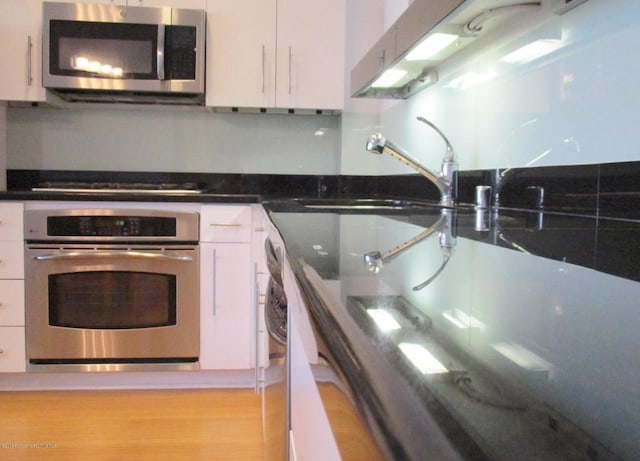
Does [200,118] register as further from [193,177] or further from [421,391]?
[421,391]

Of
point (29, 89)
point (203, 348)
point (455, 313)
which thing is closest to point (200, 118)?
point (29, 89)

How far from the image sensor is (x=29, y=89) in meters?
2.72

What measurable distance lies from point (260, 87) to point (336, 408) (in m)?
2.63

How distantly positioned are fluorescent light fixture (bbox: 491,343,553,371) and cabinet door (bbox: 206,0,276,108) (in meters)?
2.68

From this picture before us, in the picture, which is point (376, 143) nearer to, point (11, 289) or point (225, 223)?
point (225, 223)

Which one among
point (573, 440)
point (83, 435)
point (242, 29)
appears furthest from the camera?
point (242, 29)

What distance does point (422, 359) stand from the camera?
28 centimetres

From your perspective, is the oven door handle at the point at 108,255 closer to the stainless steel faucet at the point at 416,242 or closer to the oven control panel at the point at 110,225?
the oven control panel at the point at 110,225

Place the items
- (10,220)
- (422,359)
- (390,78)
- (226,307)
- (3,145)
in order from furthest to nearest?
(3,145) < (226,307) < (10,220) < (390,78) < (422,359)

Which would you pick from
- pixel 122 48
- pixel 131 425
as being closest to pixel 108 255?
pixel 131 425

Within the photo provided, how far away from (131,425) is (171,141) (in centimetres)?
156

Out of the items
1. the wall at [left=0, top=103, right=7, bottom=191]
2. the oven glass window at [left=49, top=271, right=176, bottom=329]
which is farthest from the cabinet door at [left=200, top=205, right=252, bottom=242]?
the wall at [left=0, top=103, right=7, bottom=191]

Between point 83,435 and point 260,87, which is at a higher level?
point 260,87

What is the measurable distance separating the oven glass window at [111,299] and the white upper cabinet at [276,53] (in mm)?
961
